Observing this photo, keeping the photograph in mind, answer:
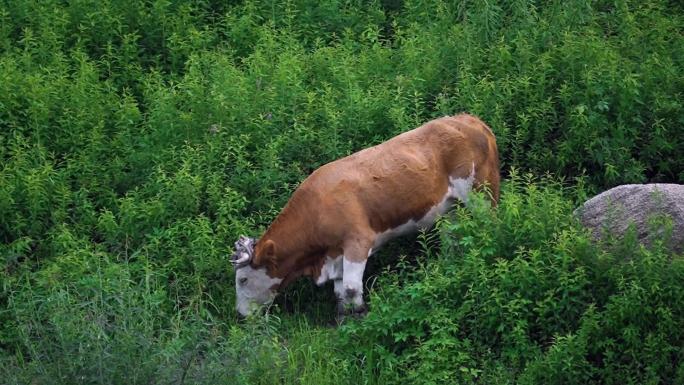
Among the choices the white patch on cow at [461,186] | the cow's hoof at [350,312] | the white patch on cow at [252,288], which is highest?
the white patch on cow at [461,186]

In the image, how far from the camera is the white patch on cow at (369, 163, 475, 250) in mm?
12055

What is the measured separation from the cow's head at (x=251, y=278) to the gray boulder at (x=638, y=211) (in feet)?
9.62

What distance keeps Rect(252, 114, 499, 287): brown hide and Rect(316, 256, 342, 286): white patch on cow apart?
6cm

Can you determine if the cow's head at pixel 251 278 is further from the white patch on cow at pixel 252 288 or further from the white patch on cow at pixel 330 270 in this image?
the white patch on cow at pixel 330 270

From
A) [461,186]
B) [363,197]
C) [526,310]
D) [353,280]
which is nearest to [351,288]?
[353,280]

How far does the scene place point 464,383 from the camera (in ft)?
34.6

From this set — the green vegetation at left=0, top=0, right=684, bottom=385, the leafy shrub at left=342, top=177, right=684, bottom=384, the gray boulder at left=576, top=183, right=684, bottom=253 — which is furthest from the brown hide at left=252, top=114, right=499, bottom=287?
the gray boulder at left=576, top=183, right=684, bottom=253

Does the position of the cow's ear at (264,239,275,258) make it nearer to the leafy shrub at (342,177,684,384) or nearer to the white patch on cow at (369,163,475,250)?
the white patch on cow at (369,163,475,250)

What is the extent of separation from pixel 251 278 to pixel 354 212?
117 centimetres

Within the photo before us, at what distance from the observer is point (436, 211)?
1224 cm

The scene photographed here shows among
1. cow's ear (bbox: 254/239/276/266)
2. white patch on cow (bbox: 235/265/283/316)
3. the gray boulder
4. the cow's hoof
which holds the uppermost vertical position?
the gray boulder

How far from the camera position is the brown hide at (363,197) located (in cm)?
1188

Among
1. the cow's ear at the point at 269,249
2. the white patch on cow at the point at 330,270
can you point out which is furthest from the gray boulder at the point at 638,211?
the cow's ear at the point at 269,249

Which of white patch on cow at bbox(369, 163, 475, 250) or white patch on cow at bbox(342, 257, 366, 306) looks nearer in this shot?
white patch on cow at bbox(342, 257, 366, 306)
